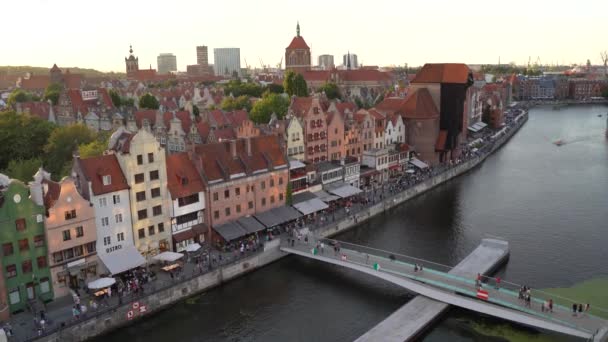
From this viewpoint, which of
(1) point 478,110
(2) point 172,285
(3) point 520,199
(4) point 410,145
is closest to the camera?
(2) point 172,285

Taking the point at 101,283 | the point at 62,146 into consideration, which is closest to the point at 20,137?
the point at 62,146

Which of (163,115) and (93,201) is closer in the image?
(93,201)

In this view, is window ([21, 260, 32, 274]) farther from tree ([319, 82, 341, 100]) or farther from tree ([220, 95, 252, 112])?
tree ([319, 82, 341, 100])

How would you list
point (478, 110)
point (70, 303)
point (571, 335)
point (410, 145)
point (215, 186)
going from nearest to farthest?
point (571, 335) < point (70, 303) < point (215, 186) < point (410, 145) < point (478, 110)

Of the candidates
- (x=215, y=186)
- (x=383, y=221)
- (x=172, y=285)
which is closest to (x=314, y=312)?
(x=172, y=285)

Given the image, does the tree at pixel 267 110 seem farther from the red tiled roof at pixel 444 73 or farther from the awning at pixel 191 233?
the awning at pixel 191 233

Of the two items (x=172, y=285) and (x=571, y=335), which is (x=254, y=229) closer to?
(x=172, y=285)
